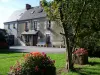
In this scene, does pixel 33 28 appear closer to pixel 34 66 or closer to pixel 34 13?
pixel 34 13

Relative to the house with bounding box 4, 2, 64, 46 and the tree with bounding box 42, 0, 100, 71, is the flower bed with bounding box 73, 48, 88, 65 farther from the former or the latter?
the house with bounding box 4, 2, 64, 46

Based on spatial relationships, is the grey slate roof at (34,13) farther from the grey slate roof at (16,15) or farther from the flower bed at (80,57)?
the flower bed at (80,57)

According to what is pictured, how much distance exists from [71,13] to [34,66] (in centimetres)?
516

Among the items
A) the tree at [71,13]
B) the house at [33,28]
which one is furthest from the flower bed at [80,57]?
the house at [33,28]

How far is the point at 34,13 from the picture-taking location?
180 feet

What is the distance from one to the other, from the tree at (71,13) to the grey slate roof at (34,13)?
123 feet

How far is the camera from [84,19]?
43.9 feet

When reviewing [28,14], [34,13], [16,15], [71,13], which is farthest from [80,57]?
A: [16,15]

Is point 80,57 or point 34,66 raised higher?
point 34,66

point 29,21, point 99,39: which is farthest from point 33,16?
point 99,39

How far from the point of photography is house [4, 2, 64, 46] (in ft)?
158

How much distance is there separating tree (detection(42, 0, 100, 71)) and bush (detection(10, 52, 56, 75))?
4163 millimetres

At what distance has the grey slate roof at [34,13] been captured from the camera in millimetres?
52188

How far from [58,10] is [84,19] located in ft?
5.30
